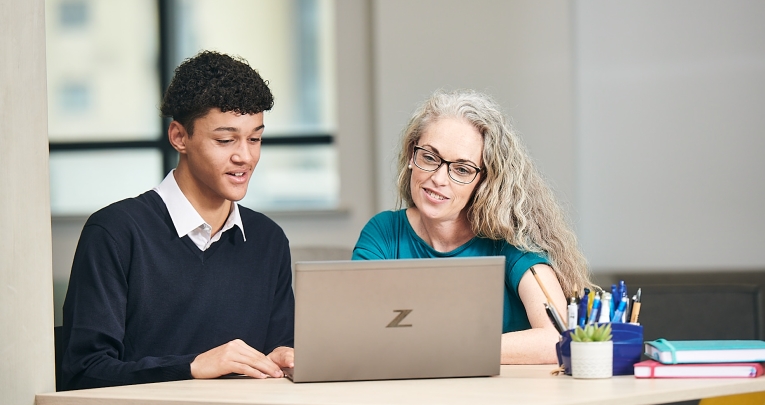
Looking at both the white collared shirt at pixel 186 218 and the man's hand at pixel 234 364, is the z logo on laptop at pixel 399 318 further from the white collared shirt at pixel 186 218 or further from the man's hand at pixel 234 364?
the white collared shirt at pixel 186 218

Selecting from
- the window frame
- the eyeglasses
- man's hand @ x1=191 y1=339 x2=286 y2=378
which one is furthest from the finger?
the window frame

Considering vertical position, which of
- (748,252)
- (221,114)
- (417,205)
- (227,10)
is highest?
(227,10)

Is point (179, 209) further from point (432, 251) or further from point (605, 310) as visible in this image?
point (605, 310)

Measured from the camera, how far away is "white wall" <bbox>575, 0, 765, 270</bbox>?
12.2 feet

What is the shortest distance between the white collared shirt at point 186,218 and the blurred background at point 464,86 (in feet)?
3.72

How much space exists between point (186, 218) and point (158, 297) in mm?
187

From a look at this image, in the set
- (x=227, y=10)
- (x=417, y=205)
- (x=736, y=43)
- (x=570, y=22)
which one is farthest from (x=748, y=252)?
(x=227, y=10)

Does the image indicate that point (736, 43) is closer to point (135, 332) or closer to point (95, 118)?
point (135, 332)

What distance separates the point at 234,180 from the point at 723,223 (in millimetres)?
2558

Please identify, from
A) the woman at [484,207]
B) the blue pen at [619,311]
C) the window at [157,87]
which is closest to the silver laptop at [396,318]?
the blue pen at [619,311]

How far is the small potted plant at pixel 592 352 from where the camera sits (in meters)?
1.47

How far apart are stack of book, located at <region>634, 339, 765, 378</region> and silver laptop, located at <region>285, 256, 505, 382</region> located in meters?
0.28

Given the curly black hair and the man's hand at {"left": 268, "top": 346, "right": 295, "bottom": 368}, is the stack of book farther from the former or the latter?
the curly black hair

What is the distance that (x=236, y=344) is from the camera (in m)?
1.62
